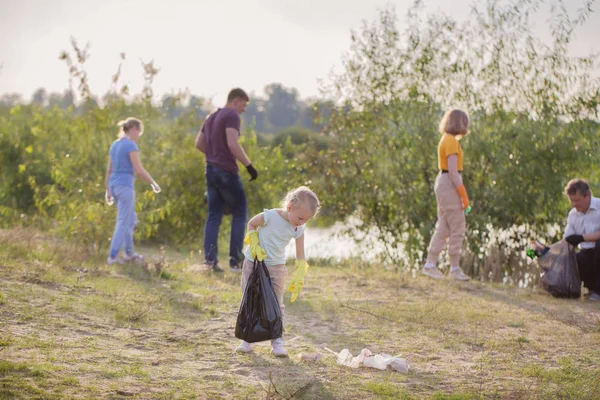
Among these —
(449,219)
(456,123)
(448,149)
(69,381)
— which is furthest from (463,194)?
(69,381)

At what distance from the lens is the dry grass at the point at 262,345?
4039 mm

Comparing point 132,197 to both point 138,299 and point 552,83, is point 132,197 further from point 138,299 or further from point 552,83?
point 552,83

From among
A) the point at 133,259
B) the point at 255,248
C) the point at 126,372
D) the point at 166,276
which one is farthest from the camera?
the point at 133,259

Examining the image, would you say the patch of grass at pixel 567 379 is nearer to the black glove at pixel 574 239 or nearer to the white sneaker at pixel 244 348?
the white sneaker at pixel 244 348

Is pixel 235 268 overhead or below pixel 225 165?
below

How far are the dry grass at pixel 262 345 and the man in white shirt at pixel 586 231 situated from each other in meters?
0.52

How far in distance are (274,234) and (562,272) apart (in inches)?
151

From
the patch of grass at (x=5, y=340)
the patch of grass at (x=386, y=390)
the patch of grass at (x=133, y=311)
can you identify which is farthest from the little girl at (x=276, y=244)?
the patch of grass at (x=5, y=340)

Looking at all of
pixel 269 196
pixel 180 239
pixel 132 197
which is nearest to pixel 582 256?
pixel 132 197

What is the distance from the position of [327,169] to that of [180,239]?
2.97 metres

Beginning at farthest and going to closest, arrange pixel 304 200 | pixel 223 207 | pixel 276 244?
pixel 223 207, pixel 276 244, pixel 304 200

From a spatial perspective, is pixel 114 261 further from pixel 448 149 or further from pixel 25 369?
pixel 25 369

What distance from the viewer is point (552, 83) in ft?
31.0

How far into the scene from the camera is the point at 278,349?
190 inches
